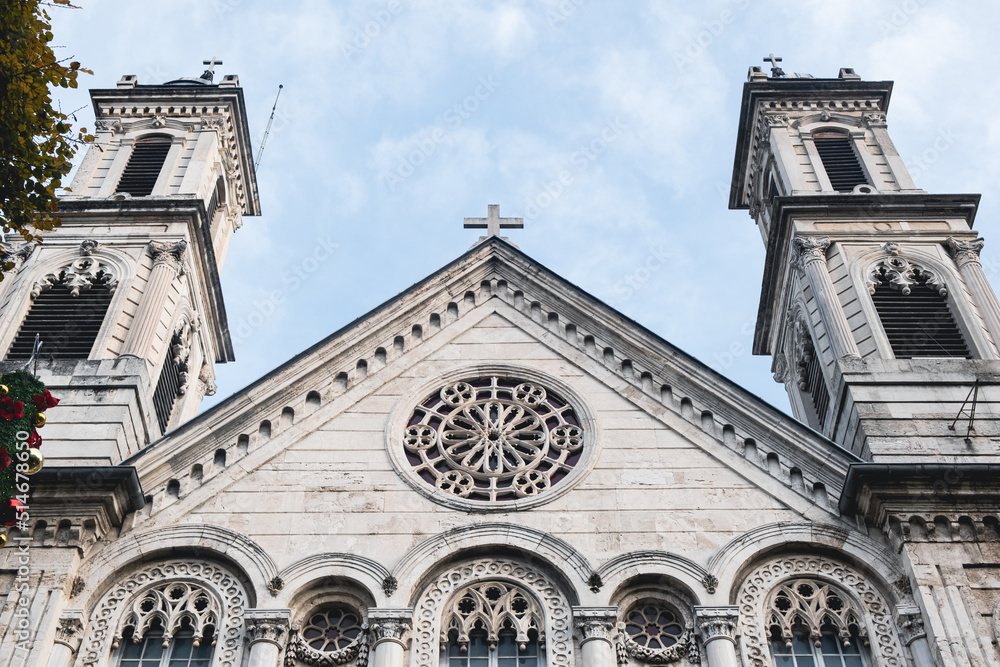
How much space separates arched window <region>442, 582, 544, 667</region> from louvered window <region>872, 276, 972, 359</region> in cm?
947

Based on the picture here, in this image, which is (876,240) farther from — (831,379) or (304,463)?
(304,463)

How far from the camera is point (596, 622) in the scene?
54.1 ft

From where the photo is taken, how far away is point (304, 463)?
19031 millimetres

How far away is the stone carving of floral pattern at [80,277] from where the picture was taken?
2334 centimetres

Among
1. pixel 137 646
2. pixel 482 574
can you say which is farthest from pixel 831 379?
pixel 137 646

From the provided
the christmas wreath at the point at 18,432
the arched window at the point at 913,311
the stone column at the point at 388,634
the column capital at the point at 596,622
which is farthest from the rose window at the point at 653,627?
the christmas wreath at the point at 18,432

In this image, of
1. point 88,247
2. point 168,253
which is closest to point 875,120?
point 168,253

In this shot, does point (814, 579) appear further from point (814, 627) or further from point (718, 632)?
point (718, 632)

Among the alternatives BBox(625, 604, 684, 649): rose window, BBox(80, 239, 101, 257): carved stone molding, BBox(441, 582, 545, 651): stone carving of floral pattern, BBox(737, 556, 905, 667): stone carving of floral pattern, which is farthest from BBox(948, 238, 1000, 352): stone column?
BBox(80, 239, 101, 257): carved stone molding

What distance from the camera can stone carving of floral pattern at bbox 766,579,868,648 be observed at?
16.7 meters

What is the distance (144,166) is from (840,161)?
17.1 m

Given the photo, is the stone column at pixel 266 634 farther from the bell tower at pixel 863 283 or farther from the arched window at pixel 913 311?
the arched window at pixel 913 311

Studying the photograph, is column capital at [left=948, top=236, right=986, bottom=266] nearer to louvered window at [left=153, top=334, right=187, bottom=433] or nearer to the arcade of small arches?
the arcade of small arches

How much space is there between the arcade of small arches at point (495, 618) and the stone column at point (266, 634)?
20mm
